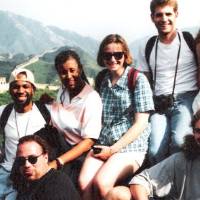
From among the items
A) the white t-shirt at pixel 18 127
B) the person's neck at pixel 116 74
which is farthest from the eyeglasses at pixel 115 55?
the white t-shirt at pixel 18 127

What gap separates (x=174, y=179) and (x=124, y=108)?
1039mm

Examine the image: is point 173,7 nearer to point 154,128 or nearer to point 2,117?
point 154,128

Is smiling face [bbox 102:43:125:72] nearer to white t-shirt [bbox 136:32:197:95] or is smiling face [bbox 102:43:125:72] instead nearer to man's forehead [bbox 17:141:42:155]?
white t-shirt [bbox 136:32:197:95]

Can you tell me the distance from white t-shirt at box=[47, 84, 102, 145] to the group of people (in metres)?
0.01

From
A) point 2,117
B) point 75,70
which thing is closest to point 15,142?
point 2,117

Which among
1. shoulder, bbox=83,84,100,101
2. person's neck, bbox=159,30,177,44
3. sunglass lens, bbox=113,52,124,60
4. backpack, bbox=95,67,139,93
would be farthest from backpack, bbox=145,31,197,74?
shoulder, bbox=83,84,100,101

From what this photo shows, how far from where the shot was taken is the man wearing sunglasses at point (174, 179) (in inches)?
160

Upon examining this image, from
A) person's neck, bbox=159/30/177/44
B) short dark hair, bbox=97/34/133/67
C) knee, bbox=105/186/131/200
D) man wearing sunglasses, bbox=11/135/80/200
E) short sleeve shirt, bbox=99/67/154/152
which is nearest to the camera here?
man wearing sunglasses, bbox=11/135/80/200

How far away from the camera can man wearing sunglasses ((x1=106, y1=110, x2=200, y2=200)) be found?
4.05 meters

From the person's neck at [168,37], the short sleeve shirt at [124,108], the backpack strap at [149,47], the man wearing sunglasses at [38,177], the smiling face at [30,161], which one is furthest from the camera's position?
the backpack strap at [149,47]

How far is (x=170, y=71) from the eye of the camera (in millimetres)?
5242

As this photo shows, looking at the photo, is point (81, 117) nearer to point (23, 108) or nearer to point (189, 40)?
point (23, 108)

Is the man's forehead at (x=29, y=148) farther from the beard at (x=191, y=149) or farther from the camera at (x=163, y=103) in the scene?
the camera at (x=163, y=103)

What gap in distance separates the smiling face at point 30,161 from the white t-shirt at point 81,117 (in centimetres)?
66
